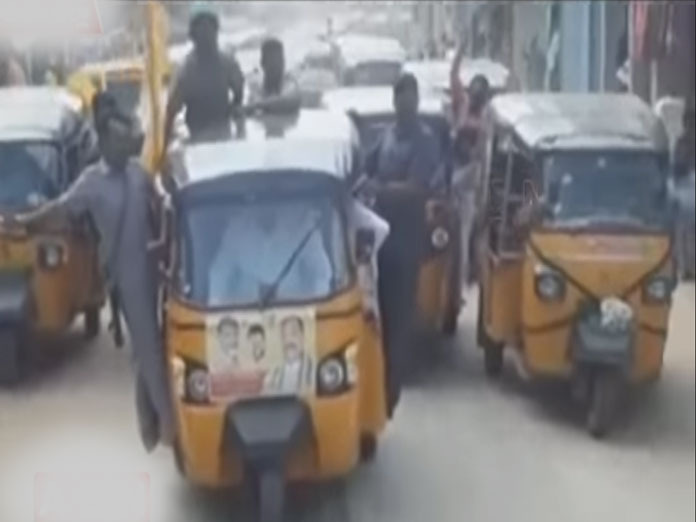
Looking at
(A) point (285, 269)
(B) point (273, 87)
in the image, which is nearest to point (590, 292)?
(A) point (285, 269)

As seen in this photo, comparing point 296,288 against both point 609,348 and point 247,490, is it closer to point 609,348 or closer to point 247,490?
point 247,490

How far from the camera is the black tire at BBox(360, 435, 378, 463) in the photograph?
A: 1.43m

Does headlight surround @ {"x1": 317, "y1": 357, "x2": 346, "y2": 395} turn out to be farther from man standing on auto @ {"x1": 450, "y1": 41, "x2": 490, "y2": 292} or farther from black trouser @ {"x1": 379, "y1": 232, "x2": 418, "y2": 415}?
man standing on auto @ {"x1": 450, "y1": 41, "x2": 490, "y2": 292}

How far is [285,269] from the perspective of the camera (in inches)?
55.8

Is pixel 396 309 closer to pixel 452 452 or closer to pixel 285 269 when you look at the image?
pixel 285 269

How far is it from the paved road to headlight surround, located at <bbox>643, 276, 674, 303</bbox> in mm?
123

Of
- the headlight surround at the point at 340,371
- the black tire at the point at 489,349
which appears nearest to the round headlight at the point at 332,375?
the headlight surround at the point at 340,371

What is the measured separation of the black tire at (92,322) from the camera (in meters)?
1.04

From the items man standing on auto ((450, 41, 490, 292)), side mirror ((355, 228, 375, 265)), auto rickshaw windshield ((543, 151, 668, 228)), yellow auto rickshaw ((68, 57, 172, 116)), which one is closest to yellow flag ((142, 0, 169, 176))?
yellow auto rickshaw ((68, 57, 172, 116))

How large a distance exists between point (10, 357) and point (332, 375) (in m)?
0.55

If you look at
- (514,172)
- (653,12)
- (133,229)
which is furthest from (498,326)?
(653,12)

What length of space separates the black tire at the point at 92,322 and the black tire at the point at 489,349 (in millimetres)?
701

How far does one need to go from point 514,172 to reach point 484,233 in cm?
6

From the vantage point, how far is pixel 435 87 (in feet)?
5.44
